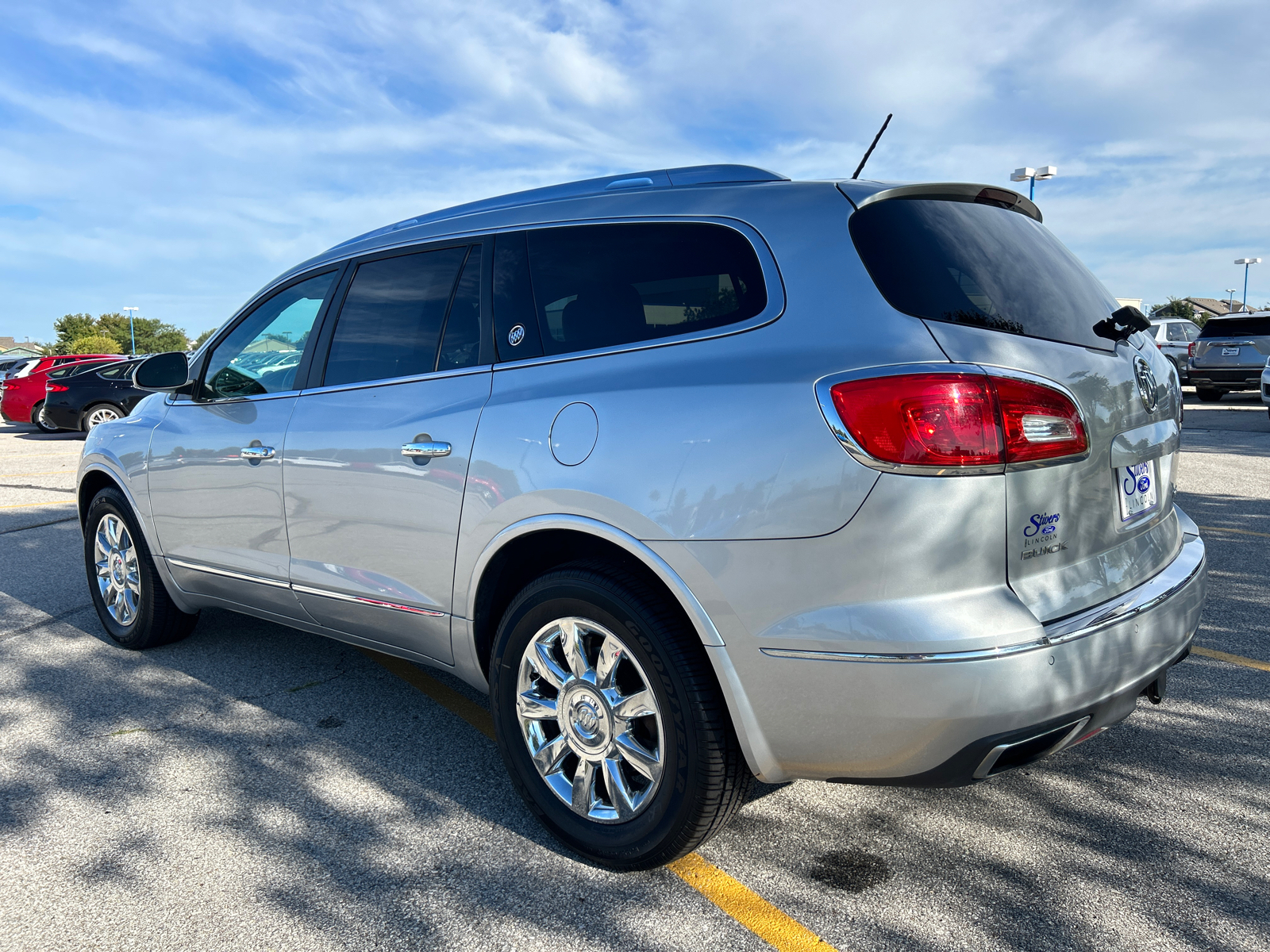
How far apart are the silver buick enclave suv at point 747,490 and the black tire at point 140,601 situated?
148 cm

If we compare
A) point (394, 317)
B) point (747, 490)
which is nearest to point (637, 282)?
point (747, 490)

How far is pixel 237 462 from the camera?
385 centimetres

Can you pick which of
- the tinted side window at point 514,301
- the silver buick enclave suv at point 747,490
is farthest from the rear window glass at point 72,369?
the tinted side window at point 514,301

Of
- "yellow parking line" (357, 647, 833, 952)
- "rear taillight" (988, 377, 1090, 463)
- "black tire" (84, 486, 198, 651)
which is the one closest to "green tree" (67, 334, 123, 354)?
"black tire" (84, 486, 198, 651)

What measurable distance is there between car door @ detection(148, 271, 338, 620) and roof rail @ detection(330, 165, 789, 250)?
0.71 metres

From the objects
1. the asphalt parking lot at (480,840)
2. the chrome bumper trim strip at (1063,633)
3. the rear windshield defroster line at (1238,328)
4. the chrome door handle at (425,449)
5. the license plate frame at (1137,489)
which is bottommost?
the asphalt parking lot at (480,840)

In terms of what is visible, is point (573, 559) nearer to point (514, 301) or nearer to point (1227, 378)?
point (514, 301)

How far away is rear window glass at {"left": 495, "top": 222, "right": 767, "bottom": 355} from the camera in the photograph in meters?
2.54

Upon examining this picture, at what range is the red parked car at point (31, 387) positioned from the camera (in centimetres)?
1897

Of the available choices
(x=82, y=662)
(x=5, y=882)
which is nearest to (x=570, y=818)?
(x=5, y=882)

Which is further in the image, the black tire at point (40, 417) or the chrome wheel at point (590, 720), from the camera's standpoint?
the black tire at point (40, 417)

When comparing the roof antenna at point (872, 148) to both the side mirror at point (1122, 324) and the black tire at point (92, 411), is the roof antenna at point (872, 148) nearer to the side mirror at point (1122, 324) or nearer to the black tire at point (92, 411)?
the side mirror at point (1122, 324)

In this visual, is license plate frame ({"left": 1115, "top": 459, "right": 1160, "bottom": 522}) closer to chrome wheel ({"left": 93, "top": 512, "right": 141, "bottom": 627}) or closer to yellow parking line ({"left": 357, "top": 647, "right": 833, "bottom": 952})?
yellow parking line ({"left": 357, "top": 647, "right": 833, "bottom": 952})

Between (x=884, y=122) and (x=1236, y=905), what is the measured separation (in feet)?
8.11
